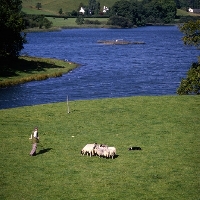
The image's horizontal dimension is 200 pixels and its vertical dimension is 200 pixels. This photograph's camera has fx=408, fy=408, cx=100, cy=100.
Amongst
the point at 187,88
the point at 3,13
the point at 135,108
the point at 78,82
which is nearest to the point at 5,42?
the point at 3,13

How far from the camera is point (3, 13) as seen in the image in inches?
3605

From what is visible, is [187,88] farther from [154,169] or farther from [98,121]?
[154,169]

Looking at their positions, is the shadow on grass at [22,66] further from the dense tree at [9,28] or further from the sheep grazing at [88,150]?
the sheep grazing at [88,150]

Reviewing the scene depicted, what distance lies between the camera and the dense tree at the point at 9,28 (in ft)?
299

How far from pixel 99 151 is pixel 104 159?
0.69m

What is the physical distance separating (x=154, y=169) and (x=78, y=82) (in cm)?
5904

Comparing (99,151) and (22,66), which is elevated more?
(99,151)

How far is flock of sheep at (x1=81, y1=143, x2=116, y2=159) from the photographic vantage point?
29.6 meters

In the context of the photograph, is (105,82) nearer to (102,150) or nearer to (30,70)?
(30,70)

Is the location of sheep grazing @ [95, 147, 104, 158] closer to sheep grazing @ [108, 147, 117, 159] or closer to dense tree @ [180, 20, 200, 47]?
sheep grazing @ [108, 147, 117, 159]

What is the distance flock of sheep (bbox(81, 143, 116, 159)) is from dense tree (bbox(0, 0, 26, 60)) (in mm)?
66009

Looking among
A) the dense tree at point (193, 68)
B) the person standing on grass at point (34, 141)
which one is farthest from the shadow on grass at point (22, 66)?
the person standing on grass at point (34, 141)

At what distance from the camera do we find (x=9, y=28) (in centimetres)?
9081

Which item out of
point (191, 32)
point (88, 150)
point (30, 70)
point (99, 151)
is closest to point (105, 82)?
point (30, 70)
